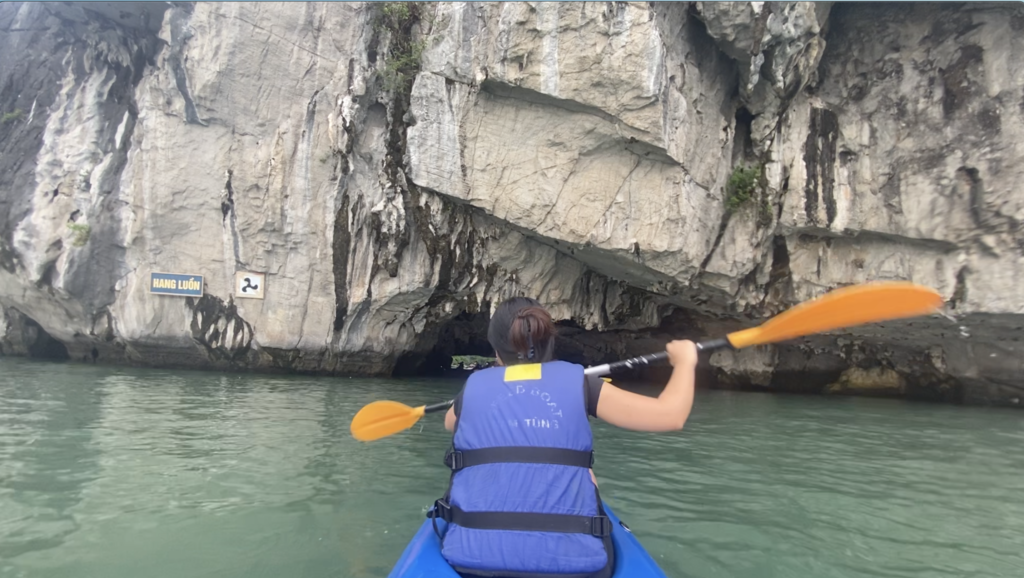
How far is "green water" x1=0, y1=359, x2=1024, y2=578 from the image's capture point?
2.99 m

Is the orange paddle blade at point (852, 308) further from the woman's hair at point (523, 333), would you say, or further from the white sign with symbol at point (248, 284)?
the white sign with symbol at point (248, 284)

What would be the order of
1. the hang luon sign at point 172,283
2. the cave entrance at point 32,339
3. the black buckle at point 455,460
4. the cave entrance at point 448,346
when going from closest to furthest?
1. the black buckle at point 455,460
2. the hang luon sign at point 172,283
3. the cave entrance at point 32,339
4. the cave entrance at point 448,346

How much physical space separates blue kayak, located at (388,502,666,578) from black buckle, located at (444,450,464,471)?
286 mm

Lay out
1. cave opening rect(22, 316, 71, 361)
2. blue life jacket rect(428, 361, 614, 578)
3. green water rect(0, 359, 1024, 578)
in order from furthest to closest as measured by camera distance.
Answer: cave opening rect(22, 316, 71, 361) < green water rect(0, 359, 1024, 578) < blue life jacket rect(428, 361, 614, 578)

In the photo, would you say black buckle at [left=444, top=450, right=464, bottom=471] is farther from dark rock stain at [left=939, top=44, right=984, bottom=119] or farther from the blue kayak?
dark rock stain at [left=939, top=44, right=984, bottom=119]

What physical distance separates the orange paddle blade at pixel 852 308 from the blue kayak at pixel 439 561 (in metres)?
1.09

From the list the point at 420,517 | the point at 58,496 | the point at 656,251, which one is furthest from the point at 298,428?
the point at 656,251

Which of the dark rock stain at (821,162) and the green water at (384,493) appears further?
the dark rock stain at (821,162)

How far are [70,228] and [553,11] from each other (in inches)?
397

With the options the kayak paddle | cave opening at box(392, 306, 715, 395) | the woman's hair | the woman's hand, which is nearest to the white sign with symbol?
cave opening at box(392, 306, 715, 395)

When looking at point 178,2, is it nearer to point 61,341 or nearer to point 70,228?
point 70,228

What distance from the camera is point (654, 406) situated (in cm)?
176

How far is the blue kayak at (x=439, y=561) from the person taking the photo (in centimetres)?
179

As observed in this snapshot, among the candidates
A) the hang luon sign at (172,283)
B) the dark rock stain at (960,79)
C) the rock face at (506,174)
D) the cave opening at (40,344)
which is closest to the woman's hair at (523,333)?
the rock face at (506,174)
